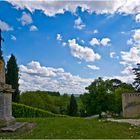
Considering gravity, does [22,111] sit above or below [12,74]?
below

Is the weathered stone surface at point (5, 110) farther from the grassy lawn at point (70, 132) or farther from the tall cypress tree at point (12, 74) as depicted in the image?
the tall cypress tree at point (12, 74)

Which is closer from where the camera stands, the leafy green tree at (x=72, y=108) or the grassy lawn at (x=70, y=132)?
the grassy lawn at (x=70, y=132)

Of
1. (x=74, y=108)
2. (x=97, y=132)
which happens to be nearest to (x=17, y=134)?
(x=97, y=132)

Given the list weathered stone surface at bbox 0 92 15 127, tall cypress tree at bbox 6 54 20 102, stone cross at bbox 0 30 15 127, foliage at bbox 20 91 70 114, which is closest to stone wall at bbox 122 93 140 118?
tall cypress tree at bbox 6 54 20 102

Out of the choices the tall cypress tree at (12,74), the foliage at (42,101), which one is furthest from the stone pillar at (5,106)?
the foliage at (42,101)

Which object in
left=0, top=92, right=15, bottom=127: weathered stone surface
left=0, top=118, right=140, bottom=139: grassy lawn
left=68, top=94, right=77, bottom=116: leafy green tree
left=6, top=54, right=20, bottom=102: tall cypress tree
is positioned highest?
left=6, top=54, right=20, bottom=102: tall cypress tree

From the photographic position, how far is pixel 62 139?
14953 millimetres

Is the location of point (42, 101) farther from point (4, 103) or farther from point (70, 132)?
point (70, 132)

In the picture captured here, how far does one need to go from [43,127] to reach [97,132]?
319cm

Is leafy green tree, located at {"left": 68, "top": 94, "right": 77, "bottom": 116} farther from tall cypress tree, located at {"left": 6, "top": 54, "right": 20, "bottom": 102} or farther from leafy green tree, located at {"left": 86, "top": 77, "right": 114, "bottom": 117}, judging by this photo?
tall cypress tree, located at {"left": 6, "top": 54, "right": 20, "bottom": 102}

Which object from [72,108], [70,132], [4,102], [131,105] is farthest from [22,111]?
[72,108]

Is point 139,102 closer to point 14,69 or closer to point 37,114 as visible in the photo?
point 37,114

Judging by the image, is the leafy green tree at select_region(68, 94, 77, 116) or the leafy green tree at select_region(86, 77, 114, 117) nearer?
the leafy green tree at select_region(86, 77, 114, 117)

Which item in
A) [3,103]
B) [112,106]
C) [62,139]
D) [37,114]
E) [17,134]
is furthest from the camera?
[112,106]
